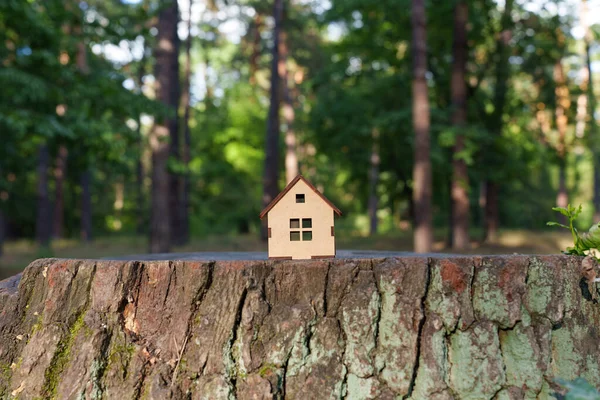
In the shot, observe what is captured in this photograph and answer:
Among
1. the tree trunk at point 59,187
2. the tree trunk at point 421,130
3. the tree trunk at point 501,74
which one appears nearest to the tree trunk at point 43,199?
the tree trunk at point 59,187

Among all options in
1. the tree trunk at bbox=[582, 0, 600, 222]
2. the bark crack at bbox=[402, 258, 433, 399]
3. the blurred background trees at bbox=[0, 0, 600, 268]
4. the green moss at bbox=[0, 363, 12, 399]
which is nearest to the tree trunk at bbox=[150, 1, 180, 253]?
the blurred background trees at bbox=[0, 0, 600, 268]

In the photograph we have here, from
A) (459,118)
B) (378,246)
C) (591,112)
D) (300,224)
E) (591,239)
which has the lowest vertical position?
(378,246)

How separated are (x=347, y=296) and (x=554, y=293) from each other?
4.16ft

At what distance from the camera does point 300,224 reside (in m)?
3.70

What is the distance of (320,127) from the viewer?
1838 cm

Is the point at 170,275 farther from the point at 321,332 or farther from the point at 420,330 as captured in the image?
the point at 420,330

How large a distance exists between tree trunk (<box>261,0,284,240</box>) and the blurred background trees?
45mm

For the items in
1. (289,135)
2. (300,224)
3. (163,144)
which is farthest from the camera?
(289,135)

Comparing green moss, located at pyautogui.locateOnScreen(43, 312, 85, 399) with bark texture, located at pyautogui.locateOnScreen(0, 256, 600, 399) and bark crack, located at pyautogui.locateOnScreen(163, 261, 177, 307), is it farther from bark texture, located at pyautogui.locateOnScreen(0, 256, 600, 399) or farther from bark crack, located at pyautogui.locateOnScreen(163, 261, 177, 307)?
bark crack, located at pyautogui.locateOnScreen(163, 261, 177, 307)

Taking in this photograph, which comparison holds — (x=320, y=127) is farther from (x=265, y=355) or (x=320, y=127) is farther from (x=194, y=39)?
(x=265, y=355)

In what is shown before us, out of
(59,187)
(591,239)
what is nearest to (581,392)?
(591,239)

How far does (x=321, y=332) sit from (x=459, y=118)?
11.9m

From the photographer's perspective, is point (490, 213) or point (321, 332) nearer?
point (321, 332)

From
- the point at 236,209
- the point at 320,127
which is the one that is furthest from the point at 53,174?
the point at 320,127
